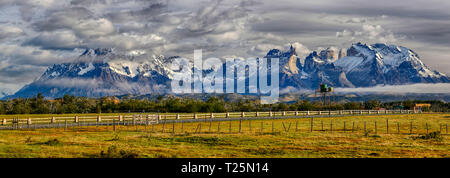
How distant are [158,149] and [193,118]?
5629 cm

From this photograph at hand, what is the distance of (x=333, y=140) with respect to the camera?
5197cm

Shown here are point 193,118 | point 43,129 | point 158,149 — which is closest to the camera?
point 158,149
